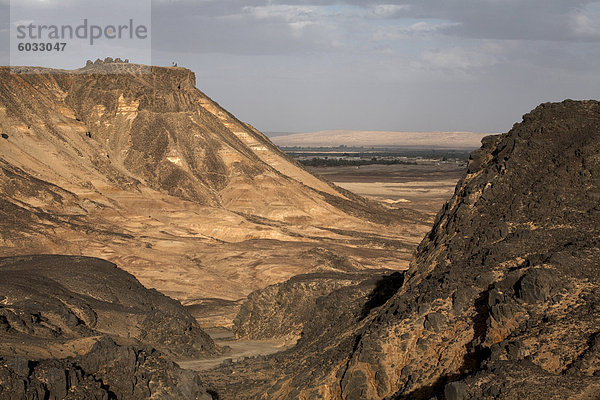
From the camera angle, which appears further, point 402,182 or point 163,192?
point 402,182

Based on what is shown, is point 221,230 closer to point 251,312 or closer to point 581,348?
point 251,312

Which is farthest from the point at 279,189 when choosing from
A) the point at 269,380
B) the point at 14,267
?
the point at 269,380

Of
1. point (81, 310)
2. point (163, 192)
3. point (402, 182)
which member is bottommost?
point (81, 310)

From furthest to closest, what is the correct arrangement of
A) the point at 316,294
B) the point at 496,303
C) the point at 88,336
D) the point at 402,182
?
1. the point at 402,182
2. the point at 316,294
3. the point at 88,336
4. the point at 496,303

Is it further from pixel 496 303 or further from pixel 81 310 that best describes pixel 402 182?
pixel 496 303

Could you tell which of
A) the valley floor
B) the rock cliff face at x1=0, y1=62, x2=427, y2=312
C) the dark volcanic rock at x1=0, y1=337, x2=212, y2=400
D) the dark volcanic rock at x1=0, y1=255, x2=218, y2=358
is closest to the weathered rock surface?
the dark volcanic rock at x1=0, y1=255, x2=218, y2=358

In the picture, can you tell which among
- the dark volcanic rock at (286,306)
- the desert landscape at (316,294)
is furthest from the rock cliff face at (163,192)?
the dark volcanic rock at (286,306)

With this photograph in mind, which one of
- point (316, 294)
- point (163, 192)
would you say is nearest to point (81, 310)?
point (316, 294)
